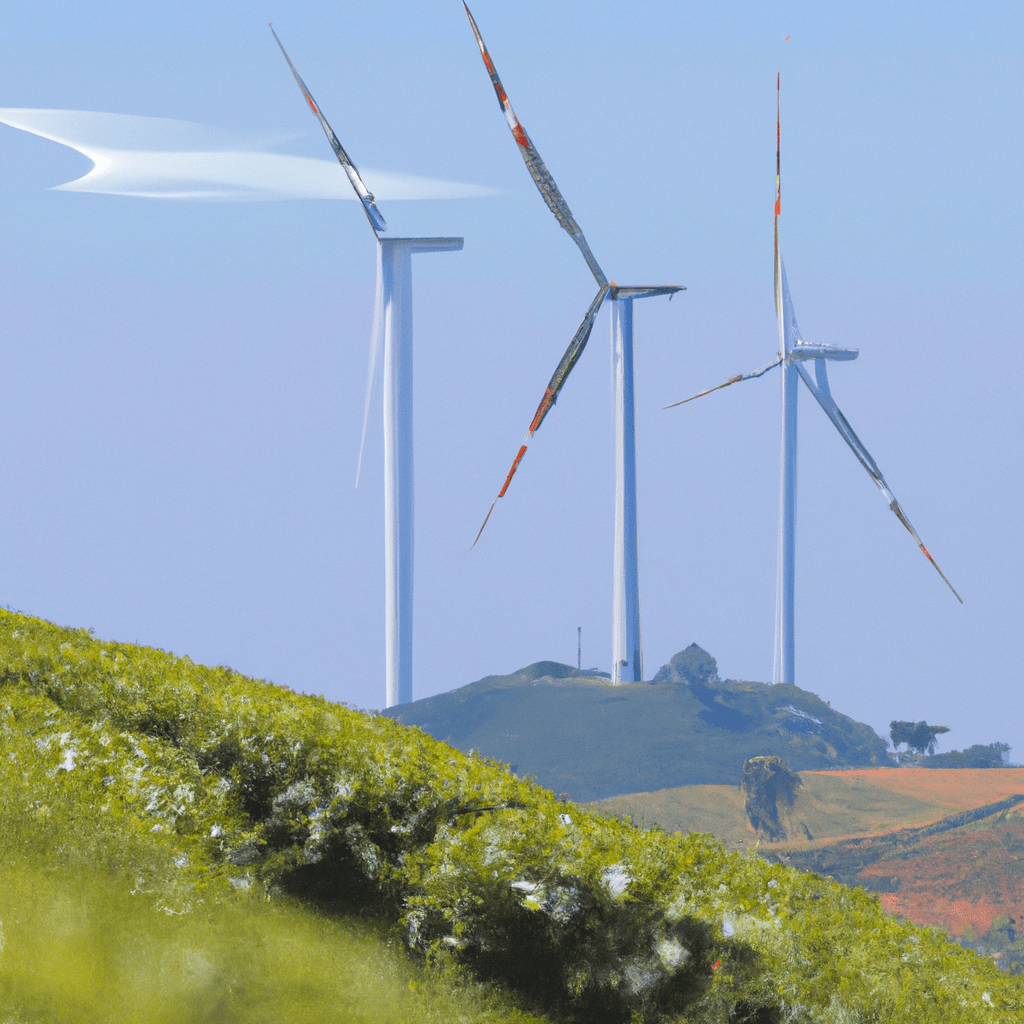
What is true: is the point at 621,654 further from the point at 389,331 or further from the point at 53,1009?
the point at 53,1009

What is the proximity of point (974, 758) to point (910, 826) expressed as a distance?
23453 mm

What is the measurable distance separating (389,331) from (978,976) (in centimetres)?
3473

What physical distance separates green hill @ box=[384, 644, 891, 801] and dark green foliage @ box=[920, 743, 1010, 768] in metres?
4.18

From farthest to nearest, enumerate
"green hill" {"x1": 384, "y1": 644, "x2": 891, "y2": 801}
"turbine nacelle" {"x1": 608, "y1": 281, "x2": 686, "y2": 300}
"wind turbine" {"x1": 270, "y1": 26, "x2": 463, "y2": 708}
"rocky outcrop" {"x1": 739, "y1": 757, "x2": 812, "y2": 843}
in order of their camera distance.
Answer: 1. "green hill" {"x1": 384, "y1": 644, "x2": 891, "y2": 801}
2. "rocky outcrop" {"x1": 739, "y1": 757, "x2": 812, "y2": 843}
3. "turbine nacelle" {"x1": 608, "y1": 281, "x2": 686, "y2": 300}
4. "wind turbine" {"x1": 270, "y1": 26, "x2": 463, "y2": 708}

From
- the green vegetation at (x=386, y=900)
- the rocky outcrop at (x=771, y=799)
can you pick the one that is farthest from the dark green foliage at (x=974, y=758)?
the green vegetation at (x=386, y=900)

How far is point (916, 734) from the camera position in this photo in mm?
80688

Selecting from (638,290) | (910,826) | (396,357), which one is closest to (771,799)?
(910,826)

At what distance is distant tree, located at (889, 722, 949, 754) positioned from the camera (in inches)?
3174

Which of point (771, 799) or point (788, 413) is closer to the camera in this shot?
point (788, 413)

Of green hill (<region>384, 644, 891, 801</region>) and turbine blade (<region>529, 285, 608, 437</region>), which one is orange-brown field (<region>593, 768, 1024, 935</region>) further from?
turbine blade (<region>529, 285, 608, 437</region>)

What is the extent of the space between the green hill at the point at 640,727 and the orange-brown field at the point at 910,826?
8.28ft

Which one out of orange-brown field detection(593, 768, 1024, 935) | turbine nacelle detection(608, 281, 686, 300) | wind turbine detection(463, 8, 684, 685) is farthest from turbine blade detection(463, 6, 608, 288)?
orange-brown field detection(593, 768, 1024, 935)

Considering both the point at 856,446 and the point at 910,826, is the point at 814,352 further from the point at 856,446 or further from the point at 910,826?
the point at 910,826

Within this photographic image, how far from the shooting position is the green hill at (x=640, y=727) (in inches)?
2496
